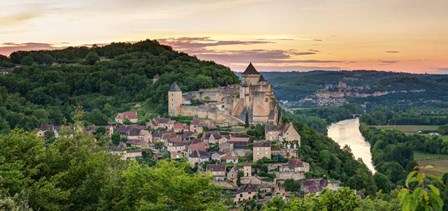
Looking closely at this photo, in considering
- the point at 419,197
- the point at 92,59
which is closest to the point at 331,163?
the point at 419,197

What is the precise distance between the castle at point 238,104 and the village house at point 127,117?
2576 millimetres

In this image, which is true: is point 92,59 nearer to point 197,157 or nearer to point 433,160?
point 197,157

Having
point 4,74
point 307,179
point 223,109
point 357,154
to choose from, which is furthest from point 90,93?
point 307,179

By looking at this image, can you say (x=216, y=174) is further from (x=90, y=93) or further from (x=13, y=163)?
(x=90, y=93)

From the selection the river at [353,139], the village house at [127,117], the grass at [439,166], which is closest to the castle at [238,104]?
the village house at [127,117]

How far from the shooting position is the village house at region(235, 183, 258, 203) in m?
26.4

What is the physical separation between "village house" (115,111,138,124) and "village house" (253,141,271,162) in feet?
41.7

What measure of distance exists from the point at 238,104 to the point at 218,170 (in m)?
10.2

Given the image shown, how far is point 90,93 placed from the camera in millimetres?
50812

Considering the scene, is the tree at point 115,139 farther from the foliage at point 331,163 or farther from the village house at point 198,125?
the foliage at point 331,163

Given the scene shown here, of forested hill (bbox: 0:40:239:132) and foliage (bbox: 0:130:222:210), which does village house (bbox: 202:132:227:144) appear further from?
foliage (bbox: 0:130:222:210)

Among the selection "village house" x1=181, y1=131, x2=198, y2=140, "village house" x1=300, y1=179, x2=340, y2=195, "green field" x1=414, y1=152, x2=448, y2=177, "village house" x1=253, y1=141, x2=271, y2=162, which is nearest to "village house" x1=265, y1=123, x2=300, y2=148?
"village house" x1=253, y1=141, x2=271, y2=162

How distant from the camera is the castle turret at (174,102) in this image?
1596 inches

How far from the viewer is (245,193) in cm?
2658
